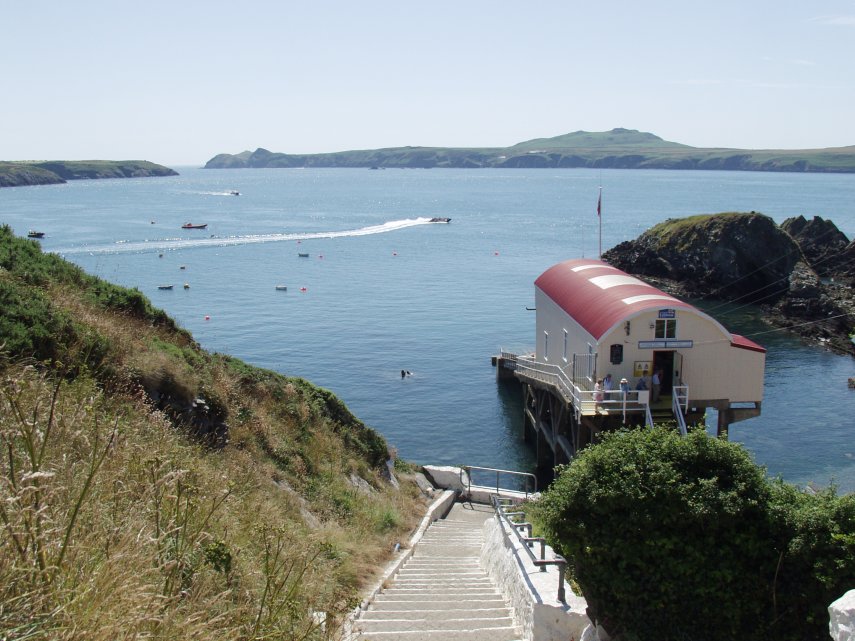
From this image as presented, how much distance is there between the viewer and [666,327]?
81.5 ft

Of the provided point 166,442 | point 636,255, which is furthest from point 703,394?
point 636,255

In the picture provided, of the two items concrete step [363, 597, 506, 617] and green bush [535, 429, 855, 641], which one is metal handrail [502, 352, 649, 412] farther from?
concrete step [363, 597, 506, 617]

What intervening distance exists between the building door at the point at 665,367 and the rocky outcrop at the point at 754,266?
3613 centimetres

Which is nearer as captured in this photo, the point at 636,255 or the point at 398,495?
the point at 398,495

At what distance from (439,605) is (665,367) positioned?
52.1ft

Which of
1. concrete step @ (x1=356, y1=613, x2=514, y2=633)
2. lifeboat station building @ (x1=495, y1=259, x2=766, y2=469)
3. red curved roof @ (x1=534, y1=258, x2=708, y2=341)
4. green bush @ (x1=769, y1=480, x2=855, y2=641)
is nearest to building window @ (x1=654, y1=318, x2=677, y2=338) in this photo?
lifeboat station building @ (x1=495, y1=259, x2=766, y2=469)

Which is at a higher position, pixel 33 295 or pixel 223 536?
pixel 33 295

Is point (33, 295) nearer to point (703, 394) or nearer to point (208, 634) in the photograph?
point (208, 634)

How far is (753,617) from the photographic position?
34.6 ft

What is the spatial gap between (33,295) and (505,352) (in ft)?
108

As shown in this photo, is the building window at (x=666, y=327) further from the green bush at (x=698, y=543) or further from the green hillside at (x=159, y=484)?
the green bush at (x=698, y=543)

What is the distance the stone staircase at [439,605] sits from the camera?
10.5 meters

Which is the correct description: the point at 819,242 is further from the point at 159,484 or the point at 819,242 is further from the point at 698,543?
the point at 159,484

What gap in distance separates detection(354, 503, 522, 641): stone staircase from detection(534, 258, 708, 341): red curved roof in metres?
10.5
